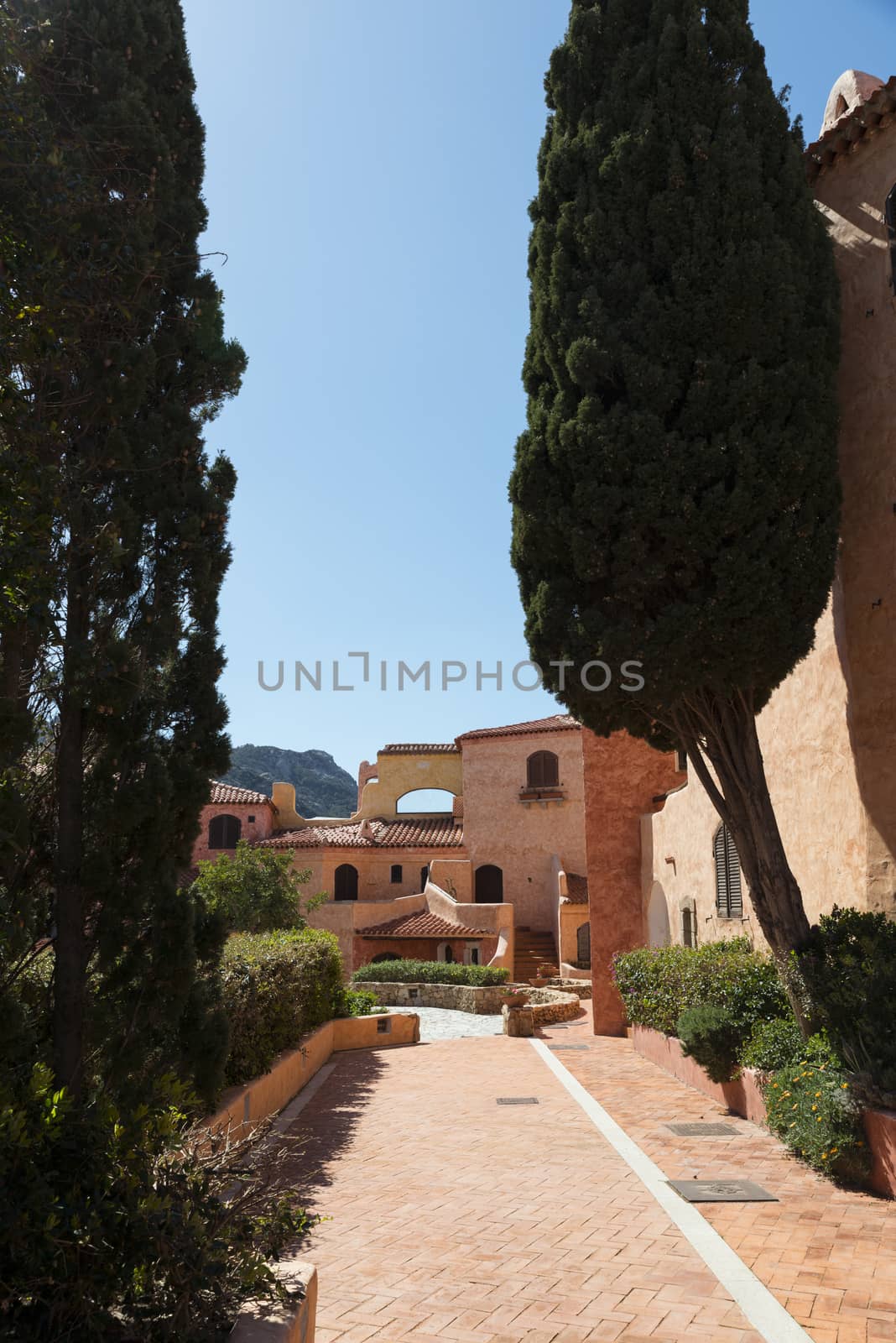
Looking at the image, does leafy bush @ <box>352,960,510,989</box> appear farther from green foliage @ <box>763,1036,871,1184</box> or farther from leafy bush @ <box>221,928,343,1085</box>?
green foliage @ <box>763,1036,871,1184</box>

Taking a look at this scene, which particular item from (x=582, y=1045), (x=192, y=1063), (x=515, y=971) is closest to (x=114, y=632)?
(x=192, y=1063)

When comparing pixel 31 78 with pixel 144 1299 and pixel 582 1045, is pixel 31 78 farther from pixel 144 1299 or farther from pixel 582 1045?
pixel 582 1045

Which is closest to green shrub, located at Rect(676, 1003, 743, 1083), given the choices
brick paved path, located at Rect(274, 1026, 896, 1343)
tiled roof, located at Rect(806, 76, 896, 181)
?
brick paved path, located at Rect(274, 1026, 896, 1343)

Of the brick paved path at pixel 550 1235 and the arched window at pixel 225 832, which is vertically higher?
the arched window at pixel 225 832

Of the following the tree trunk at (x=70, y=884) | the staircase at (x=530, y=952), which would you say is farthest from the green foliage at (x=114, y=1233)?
the staircase at (x=530, y=952)

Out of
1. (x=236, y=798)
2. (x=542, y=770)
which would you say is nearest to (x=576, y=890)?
(x=542, y=770)

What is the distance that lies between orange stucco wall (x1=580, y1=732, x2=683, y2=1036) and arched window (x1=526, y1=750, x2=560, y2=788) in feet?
53.9

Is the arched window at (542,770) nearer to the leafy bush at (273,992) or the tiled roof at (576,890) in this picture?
the tiled roof at (576,890)

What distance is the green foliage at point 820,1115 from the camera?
7.46 metres

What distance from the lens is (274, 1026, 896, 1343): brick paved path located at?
492 centimetres

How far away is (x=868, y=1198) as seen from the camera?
713 centimetres

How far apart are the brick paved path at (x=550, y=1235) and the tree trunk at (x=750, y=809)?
2036 millimetres

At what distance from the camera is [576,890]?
103ft

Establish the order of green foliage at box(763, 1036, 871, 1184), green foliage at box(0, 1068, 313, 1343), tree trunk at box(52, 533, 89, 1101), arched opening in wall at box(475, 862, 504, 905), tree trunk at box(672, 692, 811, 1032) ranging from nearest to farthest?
green foliage at box(0, 1068, 313, 1343) → tree trunk at box(52, 533, 89, 1101) → green foliage at box(763, 1036, 871, 1184) → tree trunk at box(672, 692, 811, 1032) → arched opening in wall at box(475, 862, 504, 905)
